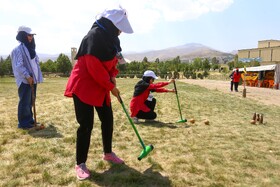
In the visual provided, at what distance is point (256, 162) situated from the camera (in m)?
4.48

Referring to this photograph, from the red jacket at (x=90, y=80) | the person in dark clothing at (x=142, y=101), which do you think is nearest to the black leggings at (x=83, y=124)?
the red jacket at (x=90, y=80)

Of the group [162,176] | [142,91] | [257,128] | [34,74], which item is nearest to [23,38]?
[34,74]

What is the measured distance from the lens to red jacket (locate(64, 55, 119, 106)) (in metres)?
3.56

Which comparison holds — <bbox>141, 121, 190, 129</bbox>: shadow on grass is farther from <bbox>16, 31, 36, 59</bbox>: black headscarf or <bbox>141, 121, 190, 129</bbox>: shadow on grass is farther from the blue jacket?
<bbox>16, 31, 36, 59</bbox>: black headscarf

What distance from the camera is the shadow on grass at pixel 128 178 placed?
3.59 m

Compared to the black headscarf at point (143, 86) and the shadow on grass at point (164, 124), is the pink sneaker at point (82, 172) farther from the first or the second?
the black headscarf at point (143, 86)

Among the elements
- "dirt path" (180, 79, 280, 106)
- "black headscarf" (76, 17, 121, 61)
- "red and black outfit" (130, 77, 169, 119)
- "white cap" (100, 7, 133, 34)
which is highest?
"white cap" (100, 7, 133, 34)

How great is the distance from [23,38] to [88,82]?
3.44 m

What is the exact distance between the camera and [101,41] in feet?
11.7

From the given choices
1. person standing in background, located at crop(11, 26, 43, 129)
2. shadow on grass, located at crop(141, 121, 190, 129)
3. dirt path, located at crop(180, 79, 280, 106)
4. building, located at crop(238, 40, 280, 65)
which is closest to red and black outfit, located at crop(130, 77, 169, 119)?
shadow on grass, located at crop(141, 121, 190, 129)

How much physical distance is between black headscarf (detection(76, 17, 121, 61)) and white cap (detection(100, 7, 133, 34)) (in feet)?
0.20

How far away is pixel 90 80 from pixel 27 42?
345 centimetres

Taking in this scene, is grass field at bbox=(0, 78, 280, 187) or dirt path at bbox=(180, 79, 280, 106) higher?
grass field at bbox=(0, 78, 280, 187)

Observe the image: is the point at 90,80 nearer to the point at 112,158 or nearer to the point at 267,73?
the point at 112,158
